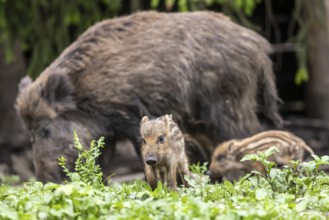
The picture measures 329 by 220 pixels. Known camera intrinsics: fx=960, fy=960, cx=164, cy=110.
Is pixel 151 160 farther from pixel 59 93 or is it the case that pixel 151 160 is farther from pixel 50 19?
pixel 50 19

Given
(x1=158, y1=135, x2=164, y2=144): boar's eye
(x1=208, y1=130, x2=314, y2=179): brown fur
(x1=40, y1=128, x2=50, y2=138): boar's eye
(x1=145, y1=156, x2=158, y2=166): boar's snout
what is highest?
(x1=158, y1=135, x2=164, y2=144): boar's eye

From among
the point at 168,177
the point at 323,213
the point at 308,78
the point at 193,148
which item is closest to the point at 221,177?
the point at 193,148

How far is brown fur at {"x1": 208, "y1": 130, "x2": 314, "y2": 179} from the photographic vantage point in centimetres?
944

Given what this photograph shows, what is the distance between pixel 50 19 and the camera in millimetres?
13820

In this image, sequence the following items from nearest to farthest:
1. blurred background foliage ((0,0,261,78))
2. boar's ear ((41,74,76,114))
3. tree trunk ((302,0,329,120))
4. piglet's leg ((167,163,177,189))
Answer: piglet's leg ((167,163,177,189))
boar's ear ((41,74,76,114))
blurred background foliage ((0,0,261,78))
tree trunk ((302,0,329,120))

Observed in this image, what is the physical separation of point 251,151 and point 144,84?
4.58ft

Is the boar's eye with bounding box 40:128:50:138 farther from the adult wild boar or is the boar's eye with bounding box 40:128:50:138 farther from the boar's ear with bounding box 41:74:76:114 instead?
the boar's ear with bounding box 41:74:76:114

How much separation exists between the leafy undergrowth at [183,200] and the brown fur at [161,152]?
0.41ft

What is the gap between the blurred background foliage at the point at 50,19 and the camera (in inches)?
526

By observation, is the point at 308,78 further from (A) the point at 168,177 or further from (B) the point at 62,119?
(A) the point at 168,177

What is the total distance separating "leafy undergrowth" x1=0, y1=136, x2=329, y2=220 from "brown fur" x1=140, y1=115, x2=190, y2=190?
4.9 inches

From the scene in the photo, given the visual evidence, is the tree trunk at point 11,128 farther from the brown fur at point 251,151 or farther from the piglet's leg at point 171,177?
the piglet's leg at point 171,177

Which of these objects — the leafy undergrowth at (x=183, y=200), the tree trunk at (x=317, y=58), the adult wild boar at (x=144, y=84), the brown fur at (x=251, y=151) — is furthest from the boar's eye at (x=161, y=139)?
the tree trunk at (x=317, y=58)

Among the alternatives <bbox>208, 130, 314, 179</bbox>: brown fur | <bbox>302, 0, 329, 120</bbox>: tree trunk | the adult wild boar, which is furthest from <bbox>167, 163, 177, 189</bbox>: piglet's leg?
<bbox>302, 0, 329, 120</bbox>: tree trunk
